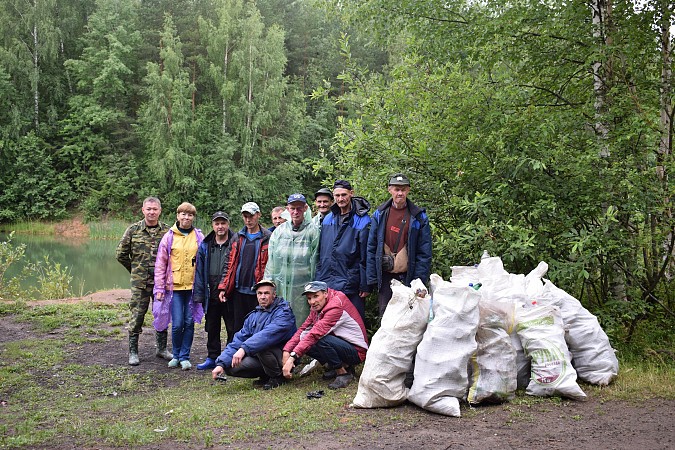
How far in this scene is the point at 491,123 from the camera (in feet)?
19.8

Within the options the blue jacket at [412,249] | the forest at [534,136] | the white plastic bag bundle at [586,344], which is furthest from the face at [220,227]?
the white plastic bag bundle at [586,344]

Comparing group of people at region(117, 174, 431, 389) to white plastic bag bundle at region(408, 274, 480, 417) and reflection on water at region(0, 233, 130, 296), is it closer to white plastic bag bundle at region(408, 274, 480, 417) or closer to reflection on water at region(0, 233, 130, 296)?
white plastic bag bundle at region(408, 274, 480, 417)

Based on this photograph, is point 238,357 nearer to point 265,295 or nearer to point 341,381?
point 265,295

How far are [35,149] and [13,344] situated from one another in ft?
97.2

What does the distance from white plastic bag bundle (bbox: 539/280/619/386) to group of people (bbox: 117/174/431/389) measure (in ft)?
3.87

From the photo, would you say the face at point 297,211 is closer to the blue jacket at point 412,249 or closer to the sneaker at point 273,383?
the blue jacket at point 412,249

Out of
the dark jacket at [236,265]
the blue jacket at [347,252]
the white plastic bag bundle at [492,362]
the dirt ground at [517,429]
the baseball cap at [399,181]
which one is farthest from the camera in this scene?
the dark jacket at [236,265]

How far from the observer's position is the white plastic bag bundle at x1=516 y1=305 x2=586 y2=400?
176 inches

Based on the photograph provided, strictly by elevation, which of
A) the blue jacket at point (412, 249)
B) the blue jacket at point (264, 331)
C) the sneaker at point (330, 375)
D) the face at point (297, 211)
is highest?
the face at point (297, 211)

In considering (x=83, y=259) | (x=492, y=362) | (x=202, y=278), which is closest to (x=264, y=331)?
(x=202, y=278)

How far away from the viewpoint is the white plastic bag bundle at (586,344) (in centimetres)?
478

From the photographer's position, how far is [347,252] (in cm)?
560

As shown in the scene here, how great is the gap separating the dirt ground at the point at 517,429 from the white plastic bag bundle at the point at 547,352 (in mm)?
129

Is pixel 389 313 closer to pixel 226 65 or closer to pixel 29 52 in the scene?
pixel 226 65
